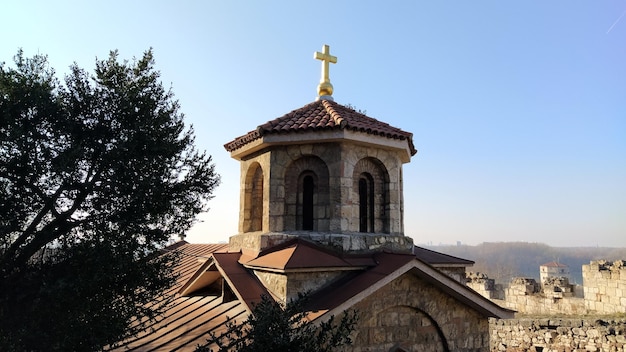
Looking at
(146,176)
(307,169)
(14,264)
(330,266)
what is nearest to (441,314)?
(330,266)

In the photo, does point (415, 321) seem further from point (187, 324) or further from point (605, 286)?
point (605, 286)

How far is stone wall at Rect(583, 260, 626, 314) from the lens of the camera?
1307cm

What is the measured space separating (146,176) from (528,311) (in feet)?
46.9

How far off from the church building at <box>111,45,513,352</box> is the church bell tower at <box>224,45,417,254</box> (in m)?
0.02

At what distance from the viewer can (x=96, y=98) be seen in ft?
22.3

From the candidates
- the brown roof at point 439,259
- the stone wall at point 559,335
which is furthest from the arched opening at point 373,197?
the stone wall at point 559,335

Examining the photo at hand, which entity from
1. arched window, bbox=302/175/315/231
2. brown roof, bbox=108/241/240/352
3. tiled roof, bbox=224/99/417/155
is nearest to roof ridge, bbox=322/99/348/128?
tiled roof, bbox=224/99/417/155

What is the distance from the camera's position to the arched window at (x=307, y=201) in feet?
23.6

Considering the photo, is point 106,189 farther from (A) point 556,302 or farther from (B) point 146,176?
(A) point 556,302

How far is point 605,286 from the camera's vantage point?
13508 millimetres

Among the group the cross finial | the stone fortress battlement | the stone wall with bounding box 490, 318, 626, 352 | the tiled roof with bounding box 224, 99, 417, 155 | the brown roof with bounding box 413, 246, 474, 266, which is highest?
the cross finial

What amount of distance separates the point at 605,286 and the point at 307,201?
1169 cm

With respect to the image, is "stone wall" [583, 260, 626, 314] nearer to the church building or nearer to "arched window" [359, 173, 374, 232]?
the church building

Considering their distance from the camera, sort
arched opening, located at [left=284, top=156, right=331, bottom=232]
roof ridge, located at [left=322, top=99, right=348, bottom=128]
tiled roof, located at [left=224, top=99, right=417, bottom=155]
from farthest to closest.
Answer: arched opening, located at [left=284, top=156, right=331, bottom=232] < tiled roof, located at [left=224, top=99, right=417, bottom=155] < roof ridge, located at [left=322, top=99, right=348, bottom=128]
